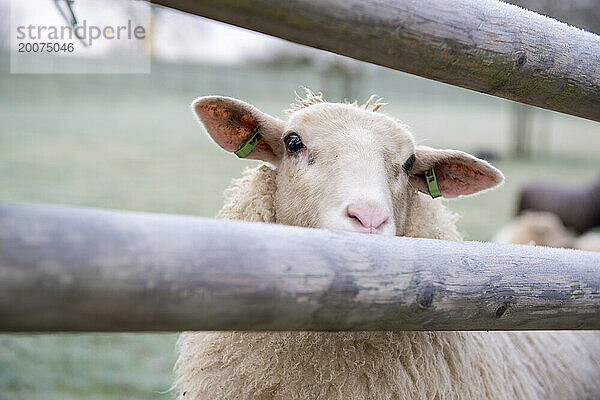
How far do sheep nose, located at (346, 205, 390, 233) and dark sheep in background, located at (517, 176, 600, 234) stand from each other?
36.3 ft

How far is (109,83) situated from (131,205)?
14.8m

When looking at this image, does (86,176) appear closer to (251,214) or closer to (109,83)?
(251,214)

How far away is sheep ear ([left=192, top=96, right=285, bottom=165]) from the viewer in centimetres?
239

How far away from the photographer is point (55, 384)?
155 inches

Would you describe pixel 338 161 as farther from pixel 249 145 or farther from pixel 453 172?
pixel 453 172

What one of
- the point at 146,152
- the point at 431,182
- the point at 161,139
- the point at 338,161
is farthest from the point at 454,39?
the point at 161,139

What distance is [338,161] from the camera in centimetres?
216

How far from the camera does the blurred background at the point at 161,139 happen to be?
4.39 meters

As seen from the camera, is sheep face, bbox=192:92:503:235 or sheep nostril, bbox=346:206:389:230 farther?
sheep face, bbox=192:92:503:235

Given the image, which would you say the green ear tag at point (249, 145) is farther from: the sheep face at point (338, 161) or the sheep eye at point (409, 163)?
the sheep eye at point (409, 163)

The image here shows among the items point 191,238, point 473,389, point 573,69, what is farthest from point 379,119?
point 191,238

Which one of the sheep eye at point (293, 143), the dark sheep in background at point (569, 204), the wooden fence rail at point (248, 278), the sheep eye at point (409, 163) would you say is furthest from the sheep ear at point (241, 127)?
the dark sheep in background at point (569, 204)

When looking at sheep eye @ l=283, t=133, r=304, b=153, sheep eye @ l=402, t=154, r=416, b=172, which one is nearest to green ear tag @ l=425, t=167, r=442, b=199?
sheep eye @ l=402, t=154, r=416, b=172

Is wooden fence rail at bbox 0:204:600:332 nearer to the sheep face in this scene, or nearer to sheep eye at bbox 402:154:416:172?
the sheep face
